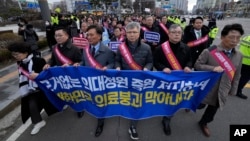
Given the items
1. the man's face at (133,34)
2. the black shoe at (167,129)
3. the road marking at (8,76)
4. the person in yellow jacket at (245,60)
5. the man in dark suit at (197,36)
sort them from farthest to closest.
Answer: the road marking at (8,76) → the man in dark suit at (197,36) → the person in yellow jacket at (245,60) → the black shoe at (167,129) → the man's face at (133,34)

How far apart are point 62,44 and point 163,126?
2231mm

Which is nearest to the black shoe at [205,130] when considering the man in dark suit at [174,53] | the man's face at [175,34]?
the man in dark suit at [174,53]

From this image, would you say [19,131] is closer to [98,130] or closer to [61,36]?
[98,130]

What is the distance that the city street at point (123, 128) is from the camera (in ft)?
10.5

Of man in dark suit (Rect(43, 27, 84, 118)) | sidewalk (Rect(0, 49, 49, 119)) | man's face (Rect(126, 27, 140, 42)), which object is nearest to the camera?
man's face (Rect(126, 27, 140, 42))

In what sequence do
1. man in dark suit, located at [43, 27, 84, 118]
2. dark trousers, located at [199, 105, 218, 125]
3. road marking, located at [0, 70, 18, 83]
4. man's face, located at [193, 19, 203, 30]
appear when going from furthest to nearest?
1. road marking, located at [0, 70, 18, 83]
2. man's face, located at [193, 19, 203, 30]
3. man in dark suit, located at [43, 27, 84, 118]
4. dark trousers, located at [199, 105, 218, 125]

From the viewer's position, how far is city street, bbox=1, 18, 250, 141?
3.20 meters

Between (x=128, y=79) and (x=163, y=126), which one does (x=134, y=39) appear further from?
(x=163, y=126)

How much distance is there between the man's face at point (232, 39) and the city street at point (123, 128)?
4.80ft

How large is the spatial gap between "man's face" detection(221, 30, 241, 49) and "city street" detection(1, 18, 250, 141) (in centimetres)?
146

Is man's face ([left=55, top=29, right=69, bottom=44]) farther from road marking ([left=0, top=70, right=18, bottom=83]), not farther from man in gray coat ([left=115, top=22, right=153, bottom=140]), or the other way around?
road marking ([left=0, top=70, right=18, bottom=83])

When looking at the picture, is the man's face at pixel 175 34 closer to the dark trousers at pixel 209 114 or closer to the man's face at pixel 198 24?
the dark trousers at pixel 209 114

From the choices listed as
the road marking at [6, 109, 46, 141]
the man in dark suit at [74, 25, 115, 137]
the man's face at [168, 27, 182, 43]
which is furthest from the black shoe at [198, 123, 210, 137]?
the road marking at [6, 109, 46, 141]

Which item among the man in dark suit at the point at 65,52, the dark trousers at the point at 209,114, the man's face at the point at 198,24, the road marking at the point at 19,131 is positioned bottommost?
the road marking at the point at 19,131
